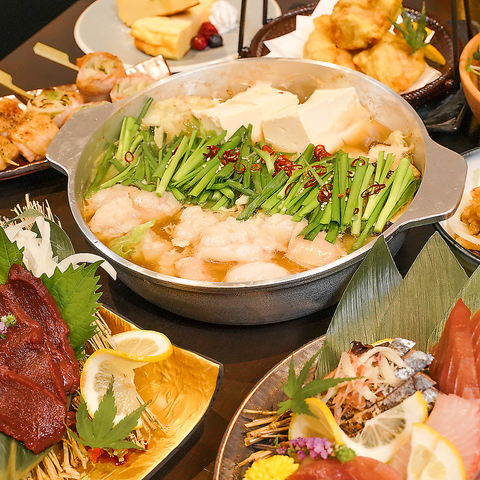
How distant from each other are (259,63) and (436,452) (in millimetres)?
2397

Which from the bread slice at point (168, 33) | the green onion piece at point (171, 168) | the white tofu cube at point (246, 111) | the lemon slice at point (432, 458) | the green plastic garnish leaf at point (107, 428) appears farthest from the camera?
the bread slice at point (168, 33)

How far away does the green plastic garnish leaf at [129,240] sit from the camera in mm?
2213

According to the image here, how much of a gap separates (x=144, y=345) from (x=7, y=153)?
→ 5.82 ft

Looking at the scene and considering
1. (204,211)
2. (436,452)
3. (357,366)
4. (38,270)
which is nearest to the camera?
(436,452)

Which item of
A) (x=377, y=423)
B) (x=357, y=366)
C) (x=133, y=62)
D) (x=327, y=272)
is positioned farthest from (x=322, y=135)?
(x=133, y=62)

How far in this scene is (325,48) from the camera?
3.04 metres

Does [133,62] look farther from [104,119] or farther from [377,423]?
[377,423]

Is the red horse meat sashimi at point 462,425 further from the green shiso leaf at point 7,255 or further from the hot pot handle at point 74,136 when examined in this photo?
the hot pot handle at point 74,136

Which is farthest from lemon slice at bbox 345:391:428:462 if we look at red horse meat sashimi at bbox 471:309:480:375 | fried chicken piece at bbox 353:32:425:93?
fried chicken piece at bbox 353:32:425:93

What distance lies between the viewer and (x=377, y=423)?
134 cm

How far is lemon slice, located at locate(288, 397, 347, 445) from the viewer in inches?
51.0

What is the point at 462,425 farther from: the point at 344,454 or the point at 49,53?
the point at 49,53

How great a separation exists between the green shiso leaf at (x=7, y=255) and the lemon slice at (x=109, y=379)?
52cm

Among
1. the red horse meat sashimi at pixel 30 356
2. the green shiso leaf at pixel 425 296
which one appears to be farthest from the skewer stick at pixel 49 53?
the green shiso leaf at pixel 425 296
